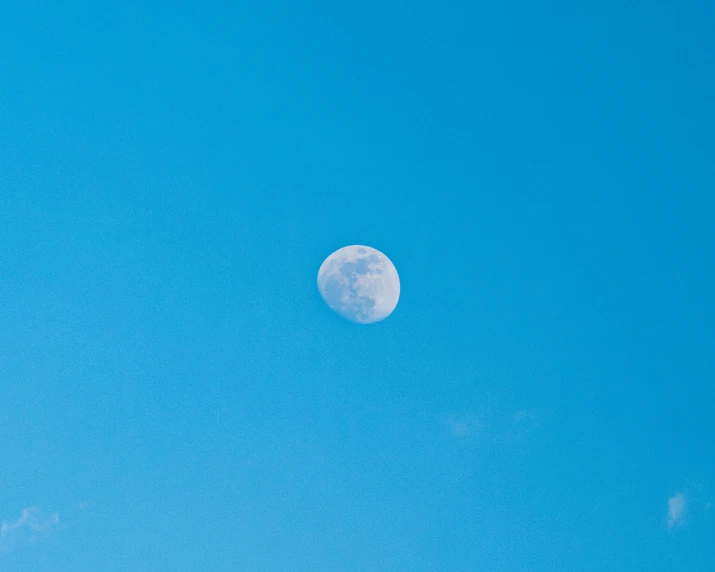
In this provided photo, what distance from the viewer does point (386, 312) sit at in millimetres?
58938

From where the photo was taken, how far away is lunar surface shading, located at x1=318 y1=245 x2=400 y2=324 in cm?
5622

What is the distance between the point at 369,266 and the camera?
2274 inches

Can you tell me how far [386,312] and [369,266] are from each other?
443cm

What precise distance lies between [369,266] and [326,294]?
4451 millimetres

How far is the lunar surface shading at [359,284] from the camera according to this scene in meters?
56.2

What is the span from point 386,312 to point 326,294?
19.0ft

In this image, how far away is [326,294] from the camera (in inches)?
2238

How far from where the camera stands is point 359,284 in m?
→ 56.5
